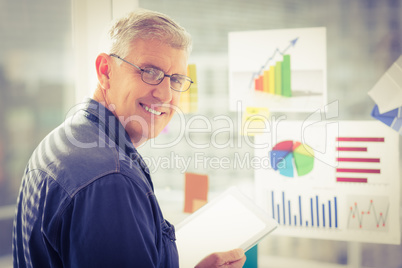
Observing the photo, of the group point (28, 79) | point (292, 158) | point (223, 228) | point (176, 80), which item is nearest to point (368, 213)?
point (292, 158)

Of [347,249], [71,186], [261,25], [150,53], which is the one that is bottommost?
[347,249]

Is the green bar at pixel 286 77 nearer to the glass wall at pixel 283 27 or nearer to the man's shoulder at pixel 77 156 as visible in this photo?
the glass wall at pixel 283 27

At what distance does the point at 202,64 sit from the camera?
3.71 feet

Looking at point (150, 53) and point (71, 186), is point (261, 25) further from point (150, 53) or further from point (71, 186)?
point (71, 186)

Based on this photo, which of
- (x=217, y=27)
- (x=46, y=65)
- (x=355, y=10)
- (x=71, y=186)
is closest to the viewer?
(x=71, y=186)

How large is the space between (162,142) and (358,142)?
0.64 m

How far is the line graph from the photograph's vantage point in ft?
3.24

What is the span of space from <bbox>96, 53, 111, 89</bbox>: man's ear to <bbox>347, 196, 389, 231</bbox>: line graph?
79 centimetres

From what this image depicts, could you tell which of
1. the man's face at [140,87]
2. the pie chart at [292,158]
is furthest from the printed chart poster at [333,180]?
the man's face at [140,87]

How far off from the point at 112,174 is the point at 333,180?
706mm

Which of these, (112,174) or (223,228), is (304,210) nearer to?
(223,228)

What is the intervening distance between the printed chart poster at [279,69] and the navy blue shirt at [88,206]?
50 centimetres

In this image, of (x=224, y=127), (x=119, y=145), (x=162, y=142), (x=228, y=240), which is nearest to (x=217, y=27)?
(x=224, y=127)

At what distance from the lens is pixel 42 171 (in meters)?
0.67
